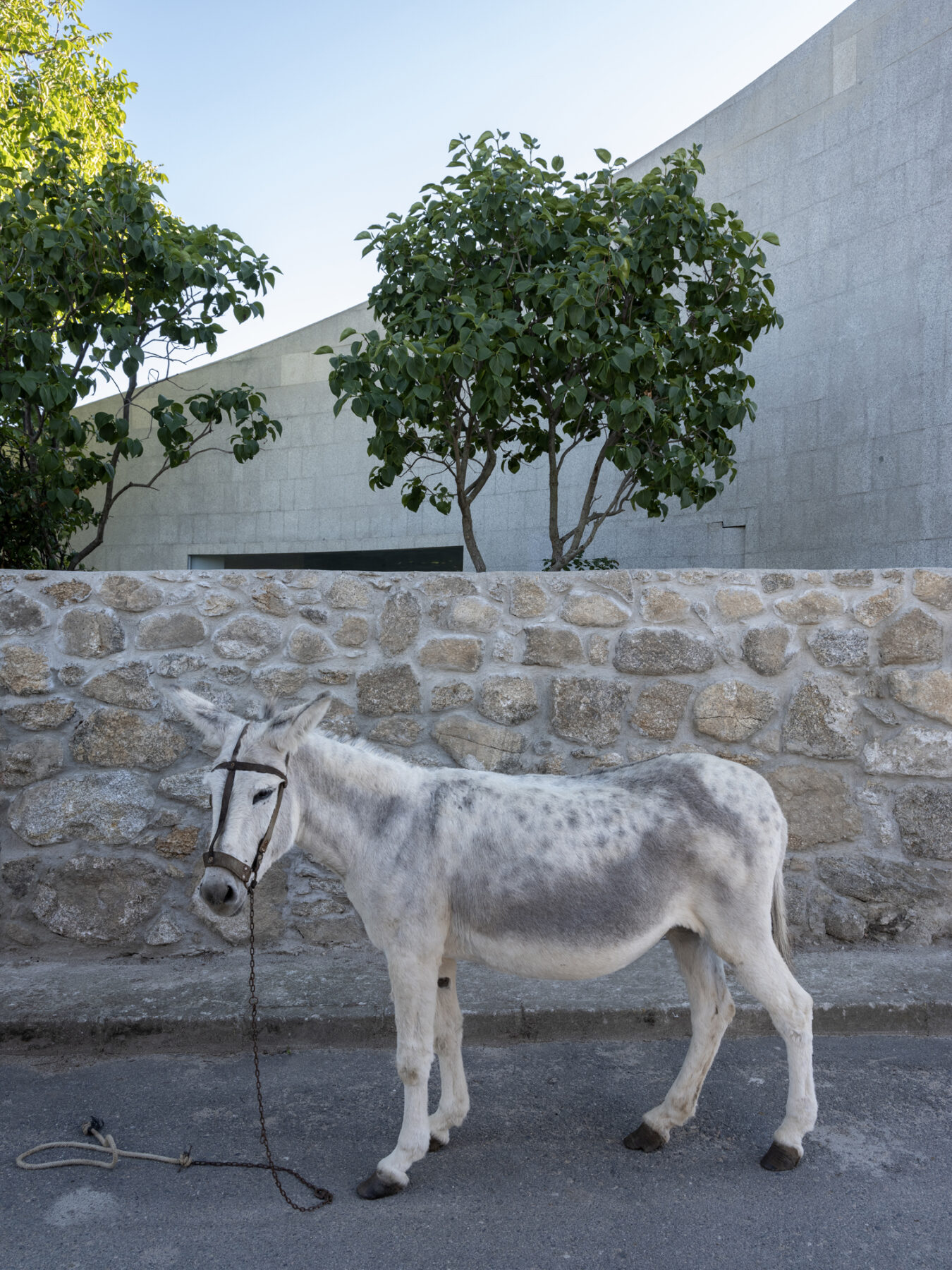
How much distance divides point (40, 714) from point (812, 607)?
13.0 feet

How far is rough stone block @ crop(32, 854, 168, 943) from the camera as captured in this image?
4773 millimetres

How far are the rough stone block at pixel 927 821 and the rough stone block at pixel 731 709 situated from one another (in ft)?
2.73

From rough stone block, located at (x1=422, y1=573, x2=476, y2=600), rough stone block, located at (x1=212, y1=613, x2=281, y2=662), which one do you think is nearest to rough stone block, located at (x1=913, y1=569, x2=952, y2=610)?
rough stone block, located at (x1=422, y1=573, x2=476, y2=600)

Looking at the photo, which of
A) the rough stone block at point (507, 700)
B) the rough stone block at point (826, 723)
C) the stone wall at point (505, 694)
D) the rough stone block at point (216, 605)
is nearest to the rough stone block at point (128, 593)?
the stone wall at point (505, 694)

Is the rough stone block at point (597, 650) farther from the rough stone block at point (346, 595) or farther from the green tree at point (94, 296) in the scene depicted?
the green tree at point (94, 296)

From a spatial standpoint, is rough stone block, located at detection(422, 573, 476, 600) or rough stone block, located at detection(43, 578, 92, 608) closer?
rough stone block, located at detection(43, 578, 92, 608)

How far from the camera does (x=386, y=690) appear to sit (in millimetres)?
4980

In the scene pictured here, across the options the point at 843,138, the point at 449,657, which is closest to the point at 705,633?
Answer: the point at 449,657

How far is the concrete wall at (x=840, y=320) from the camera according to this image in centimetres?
685

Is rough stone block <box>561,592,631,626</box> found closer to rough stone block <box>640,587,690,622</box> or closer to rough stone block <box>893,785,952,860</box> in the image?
rough stone block <box>640,587,690,622</box>

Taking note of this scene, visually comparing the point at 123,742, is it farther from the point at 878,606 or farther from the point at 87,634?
the point at 878,606

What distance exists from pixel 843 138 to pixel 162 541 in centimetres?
783

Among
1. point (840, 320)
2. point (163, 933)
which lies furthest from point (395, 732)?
point (840, 320)

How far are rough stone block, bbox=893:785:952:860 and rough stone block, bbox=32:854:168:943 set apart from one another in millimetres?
3794
